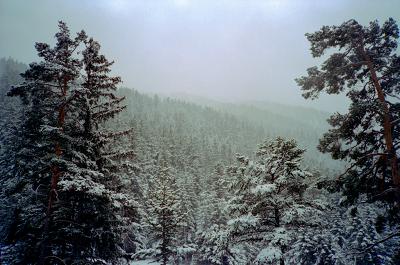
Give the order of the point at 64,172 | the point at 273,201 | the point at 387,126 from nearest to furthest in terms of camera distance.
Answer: the point at 387,126, the point at 64,172, the point at 273,201

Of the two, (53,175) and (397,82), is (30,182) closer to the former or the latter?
(53,175)

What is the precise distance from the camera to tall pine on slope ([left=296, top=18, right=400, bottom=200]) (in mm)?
11219

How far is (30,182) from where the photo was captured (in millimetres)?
12195

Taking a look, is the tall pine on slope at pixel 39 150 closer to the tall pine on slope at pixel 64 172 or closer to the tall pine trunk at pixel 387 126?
the tall pine on slope at pixel 64 172

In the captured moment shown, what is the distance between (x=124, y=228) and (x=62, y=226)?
7.94ft

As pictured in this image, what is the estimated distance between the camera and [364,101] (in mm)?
11227

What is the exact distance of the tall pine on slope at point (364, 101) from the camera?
36.8ft

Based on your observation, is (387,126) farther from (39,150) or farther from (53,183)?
(39,150)

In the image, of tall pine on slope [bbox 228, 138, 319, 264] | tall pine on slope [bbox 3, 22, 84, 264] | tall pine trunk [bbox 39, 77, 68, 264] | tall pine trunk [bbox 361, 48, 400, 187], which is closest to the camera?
tall pine trunk [bbox 361, 48, 400, 187]

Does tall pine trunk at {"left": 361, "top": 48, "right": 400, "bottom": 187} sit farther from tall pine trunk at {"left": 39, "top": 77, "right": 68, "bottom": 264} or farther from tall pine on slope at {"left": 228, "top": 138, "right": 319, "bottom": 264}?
tall pine trunk at {"left": 39, "top": 77, "right": 68, "bottom": 264}

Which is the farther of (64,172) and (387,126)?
(64,172)

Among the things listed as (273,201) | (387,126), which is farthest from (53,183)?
(387,126)

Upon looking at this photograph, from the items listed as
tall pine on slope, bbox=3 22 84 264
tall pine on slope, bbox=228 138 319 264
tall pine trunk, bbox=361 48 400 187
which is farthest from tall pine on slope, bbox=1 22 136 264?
tall pine trunk, bbox=361 48 400 187

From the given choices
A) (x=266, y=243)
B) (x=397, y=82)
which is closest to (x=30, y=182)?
(x=266, y=243)
